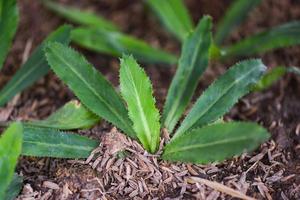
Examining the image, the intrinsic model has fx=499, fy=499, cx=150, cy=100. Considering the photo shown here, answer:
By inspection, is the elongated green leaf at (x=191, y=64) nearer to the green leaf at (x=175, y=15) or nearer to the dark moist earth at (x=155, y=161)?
the dark moist earth at (x=155, y=161)

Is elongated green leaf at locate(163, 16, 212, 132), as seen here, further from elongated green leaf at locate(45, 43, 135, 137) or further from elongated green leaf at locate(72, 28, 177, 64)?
elongated green leaf at locate(72, 28, 177, 64)

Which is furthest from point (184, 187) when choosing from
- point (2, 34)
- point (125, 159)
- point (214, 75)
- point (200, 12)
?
point (200, 12)

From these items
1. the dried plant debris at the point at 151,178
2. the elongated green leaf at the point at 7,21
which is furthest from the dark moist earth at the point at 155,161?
the elongated green leaf at the point at 7,21

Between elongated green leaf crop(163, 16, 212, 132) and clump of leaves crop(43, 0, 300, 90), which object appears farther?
clump of leaves crop(43, 0, 300, 90)

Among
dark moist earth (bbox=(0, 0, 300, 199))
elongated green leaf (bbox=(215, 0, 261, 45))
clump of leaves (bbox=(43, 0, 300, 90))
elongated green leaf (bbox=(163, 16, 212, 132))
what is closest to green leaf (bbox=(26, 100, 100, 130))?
dark moist earth (bbox=(0, 0, 300, 199))

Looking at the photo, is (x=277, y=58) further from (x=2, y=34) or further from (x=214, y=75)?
(x=2, y=34)

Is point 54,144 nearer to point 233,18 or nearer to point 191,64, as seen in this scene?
point 191,64
